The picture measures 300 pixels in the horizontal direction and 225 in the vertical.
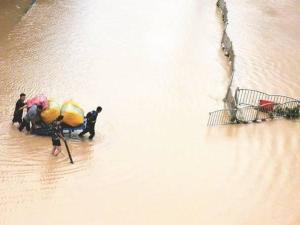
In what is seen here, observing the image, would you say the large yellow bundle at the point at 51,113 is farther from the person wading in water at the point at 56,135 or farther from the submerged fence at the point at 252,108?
the submerged fence at the point at 252,108

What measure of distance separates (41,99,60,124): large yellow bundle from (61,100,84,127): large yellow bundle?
18 cm

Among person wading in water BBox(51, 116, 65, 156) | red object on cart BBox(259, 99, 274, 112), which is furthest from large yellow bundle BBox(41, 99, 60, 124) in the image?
red object on cart BBox(259, 99, 274, 112)

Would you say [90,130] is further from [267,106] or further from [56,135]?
[267,106]

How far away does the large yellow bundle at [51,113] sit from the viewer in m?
13.6

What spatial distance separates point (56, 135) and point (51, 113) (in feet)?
3.14

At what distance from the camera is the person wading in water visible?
1288cm

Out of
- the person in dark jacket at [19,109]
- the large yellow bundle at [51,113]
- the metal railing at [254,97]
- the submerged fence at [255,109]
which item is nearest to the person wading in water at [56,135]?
the large yellow bundle at [51,113]

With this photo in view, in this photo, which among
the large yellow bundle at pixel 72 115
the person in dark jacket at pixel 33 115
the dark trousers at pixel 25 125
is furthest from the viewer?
the dark trousers at pixel 25 125

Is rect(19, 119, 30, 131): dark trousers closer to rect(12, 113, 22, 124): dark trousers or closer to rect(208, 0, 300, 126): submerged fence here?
rect(12, 113, 22, 124): dark trousers

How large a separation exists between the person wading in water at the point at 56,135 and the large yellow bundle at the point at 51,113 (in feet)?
1.25

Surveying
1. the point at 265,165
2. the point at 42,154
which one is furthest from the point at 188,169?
the point at 42,154

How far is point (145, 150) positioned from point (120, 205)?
2671mm

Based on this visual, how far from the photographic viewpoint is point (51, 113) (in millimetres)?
Result: 13594

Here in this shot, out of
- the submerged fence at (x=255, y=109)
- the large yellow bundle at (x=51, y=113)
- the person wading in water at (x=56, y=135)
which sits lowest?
the person wading in water at (x=56, y=135)
